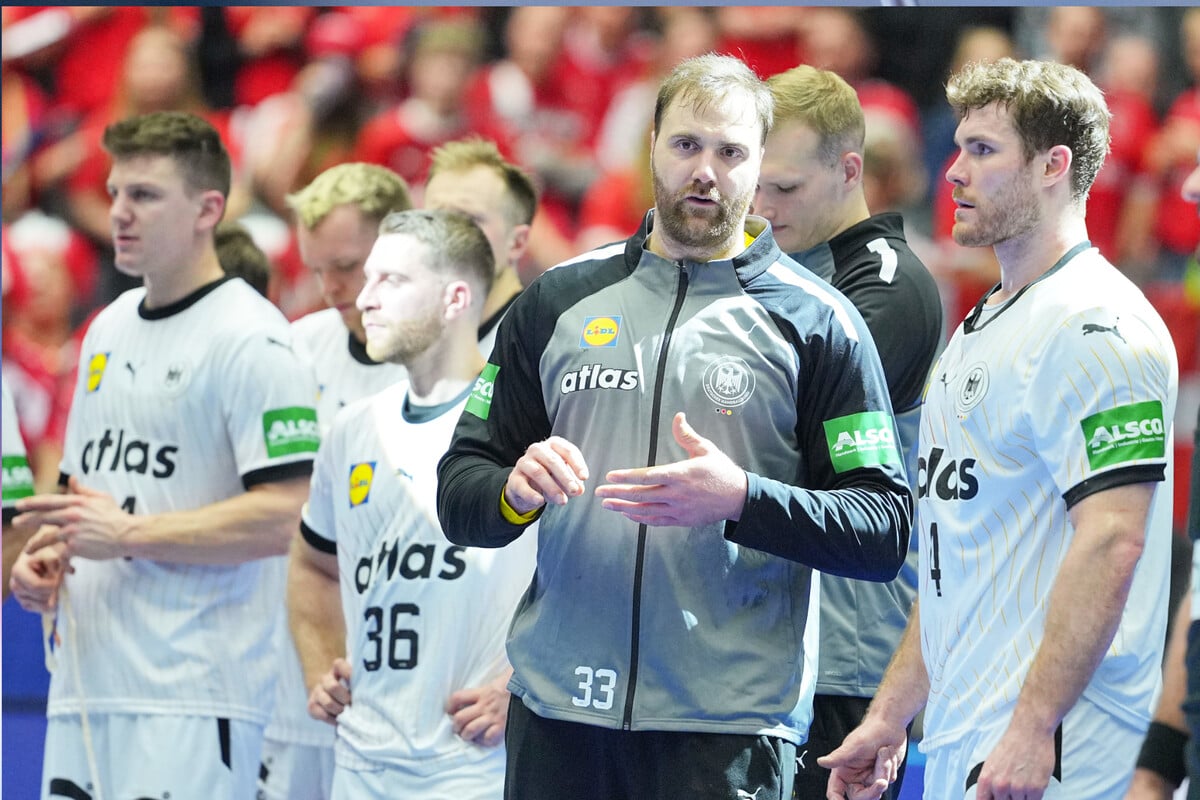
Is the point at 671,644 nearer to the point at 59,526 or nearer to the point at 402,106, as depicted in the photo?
the point at 59,526

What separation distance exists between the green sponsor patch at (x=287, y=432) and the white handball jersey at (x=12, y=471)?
0.92m

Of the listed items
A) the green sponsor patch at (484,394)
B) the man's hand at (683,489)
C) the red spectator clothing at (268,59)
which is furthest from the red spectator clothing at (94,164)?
the man's hand at (683,489)

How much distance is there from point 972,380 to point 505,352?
2.86 feet

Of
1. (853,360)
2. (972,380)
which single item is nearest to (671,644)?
(853,360)

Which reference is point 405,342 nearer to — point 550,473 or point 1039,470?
point 550,473

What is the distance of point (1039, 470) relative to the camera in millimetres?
2803

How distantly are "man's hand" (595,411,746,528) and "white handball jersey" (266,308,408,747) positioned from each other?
7.67 ft

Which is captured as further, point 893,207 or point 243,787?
point 893,207

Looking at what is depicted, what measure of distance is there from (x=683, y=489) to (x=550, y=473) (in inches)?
8.5

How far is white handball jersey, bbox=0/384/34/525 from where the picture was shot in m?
4.83

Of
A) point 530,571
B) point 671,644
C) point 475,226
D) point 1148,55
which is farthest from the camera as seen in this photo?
point 1148,55

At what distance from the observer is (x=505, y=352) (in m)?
2.92

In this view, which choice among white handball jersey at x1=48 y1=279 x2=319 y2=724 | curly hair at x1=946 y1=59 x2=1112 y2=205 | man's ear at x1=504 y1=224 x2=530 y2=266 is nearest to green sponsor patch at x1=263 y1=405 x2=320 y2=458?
white handball jersey at x1=48 y1=279 x2=319 y2=724

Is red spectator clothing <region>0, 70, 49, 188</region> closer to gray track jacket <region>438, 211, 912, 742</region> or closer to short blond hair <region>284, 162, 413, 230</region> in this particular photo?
short blond hair <region>284, 162, 413, 230</region>
